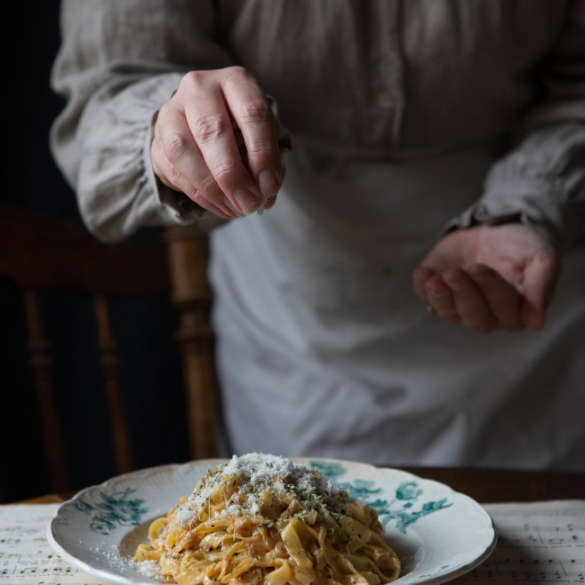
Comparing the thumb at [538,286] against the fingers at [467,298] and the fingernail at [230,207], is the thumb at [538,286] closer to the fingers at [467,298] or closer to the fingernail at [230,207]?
the fingers at [467,298]

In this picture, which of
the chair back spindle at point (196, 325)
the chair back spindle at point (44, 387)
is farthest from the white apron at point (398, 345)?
the chair back spindle at point (44, 387)

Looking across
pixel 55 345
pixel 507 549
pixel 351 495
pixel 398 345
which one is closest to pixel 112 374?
pixel 55 345

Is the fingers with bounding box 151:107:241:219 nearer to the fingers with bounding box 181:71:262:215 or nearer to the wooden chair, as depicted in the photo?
the fingers with bounding box 181:71:262:215

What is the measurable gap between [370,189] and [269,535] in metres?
0.61

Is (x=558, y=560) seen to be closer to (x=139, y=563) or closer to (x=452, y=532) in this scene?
(x=452, y=532)

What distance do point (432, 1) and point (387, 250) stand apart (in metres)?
0.36

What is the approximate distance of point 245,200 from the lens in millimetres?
449

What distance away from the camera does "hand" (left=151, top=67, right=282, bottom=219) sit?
17.6 inches

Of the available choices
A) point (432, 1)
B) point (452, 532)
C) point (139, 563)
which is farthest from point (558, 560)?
point (432, 1)

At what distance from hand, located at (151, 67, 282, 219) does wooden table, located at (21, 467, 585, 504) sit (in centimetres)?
35

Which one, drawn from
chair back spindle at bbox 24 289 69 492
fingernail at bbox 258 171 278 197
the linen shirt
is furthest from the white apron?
fingernail at bbox 258 171 278 197

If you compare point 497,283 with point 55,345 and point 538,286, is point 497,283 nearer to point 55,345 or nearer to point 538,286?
point 538,286

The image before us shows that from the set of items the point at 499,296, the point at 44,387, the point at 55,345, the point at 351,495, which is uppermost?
the point at 499,296

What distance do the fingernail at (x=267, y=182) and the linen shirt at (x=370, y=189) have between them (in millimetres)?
257
